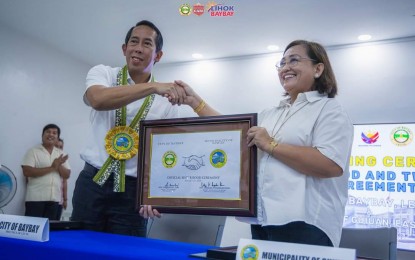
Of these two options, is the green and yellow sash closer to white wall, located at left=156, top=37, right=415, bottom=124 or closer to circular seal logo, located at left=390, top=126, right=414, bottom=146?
circular seal logo, located at left=390, top=126, right=414, bottom=146

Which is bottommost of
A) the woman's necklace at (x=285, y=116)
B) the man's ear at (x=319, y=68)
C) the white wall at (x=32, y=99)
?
the woman's necklace at (x=285, y=116)

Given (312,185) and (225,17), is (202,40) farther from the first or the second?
(312,185)

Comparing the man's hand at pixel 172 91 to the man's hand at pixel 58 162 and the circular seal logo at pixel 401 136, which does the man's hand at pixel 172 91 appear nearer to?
the circular seal logo at pixel 401 136

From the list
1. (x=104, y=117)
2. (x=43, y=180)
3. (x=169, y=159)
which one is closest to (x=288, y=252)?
(x=169, y=159)

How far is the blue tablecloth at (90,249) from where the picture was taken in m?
0.87

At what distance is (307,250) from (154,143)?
64 cm

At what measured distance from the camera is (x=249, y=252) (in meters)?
0.80

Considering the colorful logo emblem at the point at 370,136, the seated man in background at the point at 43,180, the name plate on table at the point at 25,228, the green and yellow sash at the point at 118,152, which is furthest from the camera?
the seated man in background at the point at 43,180

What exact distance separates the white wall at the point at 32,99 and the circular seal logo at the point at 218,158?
Answer: 450 centimetres

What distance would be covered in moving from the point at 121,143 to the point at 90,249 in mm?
578

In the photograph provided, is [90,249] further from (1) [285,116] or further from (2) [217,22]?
(2) [217,22]

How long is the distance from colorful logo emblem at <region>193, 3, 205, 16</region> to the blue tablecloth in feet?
10.8

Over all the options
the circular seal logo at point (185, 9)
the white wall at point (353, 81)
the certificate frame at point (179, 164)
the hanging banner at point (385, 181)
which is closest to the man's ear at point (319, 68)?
the certificate frame at point (179, 164)

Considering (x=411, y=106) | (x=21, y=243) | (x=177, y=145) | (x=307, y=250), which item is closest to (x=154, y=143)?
(x=177, y=145)
